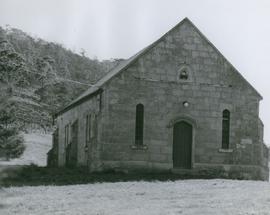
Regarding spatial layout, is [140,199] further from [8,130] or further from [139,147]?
[8,130]

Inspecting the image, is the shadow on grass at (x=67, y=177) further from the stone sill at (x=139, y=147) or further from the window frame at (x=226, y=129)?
the window frame at (x=226, y=129)

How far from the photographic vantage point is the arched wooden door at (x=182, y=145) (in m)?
30.5

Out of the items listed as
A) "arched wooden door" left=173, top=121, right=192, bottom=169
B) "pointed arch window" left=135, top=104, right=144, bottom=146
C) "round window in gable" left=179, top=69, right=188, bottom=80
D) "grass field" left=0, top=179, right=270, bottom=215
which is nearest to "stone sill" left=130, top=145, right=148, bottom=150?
"pointed arch window" left=135, top=104, right=144, bottom=146

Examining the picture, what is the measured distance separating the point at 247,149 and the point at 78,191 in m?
12.9

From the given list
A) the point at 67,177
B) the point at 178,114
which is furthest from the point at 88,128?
the point at 67,177

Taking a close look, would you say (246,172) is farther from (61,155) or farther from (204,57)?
(61,155)

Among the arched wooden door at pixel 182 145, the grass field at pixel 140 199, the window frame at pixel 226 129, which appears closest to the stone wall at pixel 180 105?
the window frame at pixel 226 129

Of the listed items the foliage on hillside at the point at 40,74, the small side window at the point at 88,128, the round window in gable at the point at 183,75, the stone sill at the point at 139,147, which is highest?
the foliage on hillside at the point at 40,74

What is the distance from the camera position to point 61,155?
138 feet

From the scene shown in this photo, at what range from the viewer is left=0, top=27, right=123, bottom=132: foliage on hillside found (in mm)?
45622

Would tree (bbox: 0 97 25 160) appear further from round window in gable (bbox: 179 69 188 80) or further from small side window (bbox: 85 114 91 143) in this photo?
round window in gable (bbox: 179 69 188 80)

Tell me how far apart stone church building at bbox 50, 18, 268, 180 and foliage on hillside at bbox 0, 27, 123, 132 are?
640 centimetres

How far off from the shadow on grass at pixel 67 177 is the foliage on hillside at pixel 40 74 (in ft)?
16.8

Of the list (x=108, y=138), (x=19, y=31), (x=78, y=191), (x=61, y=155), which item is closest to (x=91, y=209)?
(x=78, y=191)
